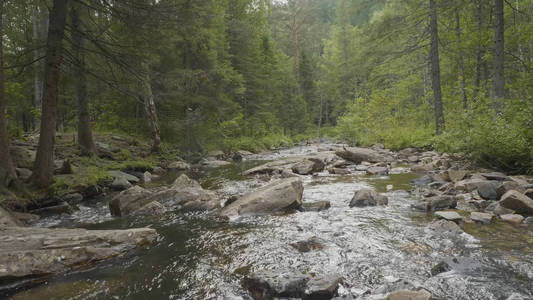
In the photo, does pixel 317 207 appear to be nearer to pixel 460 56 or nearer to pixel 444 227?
pixel 444 227

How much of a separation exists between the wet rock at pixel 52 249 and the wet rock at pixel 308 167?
7735mm

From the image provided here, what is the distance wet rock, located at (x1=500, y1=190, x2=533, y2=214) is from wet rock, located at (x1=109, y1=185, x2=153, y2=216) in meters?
7.68

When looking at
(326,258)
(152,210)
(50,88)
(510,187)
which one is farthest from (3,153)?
(510,187)

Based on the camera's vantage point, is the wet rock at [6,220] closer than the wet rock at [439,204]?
Yes

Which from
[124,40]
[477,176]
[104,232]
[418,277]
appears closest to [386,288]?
[418,277]

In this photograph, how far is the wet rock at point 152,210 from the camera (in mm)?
6793

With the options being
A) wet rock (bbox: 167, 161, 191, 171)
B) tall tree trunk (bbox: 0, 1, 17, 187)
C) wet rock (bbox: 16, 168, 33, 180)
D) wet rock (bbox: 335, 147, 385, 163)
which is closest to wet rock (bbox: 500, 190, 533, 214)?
wet rock (bbox: 335, 147, 385, 163)

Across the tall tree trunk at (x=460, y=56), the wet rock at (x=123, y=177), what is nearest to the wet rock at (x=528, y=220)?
the wet rock at (x=123, y=177)

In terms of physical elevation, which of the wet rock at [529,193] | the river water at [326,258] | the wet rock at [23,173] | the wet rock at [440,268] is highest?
the wet rock at [23,173]

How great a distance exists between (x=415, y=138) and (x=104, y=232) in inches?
654

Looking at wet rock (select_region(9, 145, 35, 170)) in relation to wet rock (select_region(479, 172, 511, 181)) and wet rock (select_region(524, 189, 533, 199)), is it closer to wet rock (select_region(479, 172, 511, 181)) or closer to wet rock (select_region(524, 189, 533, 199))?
wet rock (select_region(524, 189, 533, 199))

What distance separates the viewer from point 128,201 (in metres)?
6.98

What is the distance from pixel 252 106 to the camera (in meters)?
31.2

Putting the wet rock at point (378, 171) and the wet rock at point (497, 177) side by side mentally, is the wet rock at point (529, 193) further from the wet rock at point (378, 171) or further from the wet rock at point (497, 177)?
the wet rock at point (378, 171)
